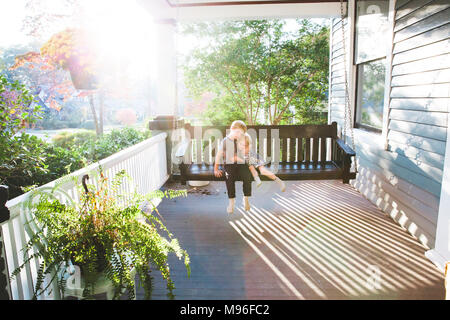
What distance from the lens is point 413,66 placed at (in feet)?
9.57

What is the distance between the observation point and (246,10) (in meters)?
4.92

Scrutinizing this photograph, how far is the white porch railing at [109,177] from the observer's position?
158 centimetres

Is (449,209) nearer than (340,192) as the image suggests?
Yes

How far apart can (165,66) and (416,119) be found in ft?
11.2

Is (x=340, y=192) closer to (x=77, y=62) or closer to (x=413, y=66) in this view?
(x=413, y=66)

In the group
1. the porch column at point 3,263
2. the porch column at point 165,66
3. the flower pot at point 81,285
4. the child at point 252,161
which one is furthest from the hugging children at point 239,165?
the porch column at point 3,263

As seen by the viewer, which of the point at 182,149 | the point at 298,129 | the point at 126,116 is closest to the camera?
the point at 182,149

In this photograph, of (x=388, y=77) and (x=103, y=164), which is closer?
(x=103, y=164)

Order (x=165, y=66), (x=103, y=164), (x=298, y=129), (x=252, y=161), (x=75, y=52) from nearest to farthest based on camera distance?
(x=75, y=52) < (x=103, y=164) < (x=252, y=161) < (x=298, y=129) < (x=165, y=66)

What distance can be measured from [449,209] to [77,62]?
2.89 m

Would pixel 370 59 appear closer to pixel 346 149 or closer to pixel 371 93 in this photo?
pixel 371 93

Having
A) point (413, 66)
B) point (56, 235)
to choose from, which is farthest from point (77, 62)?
point (413, 66)

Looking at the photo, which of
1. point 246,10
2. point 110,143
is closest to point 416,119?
point 246,10

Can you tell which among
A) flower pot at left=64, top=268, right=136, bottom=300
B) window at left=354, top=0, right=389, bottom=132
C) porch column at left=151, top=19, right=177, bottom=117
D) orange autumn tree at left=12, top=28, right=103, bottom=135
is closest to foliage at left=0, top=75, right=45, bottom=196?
orange autumn tree at left=12, top=28, right=103, bottom=135
